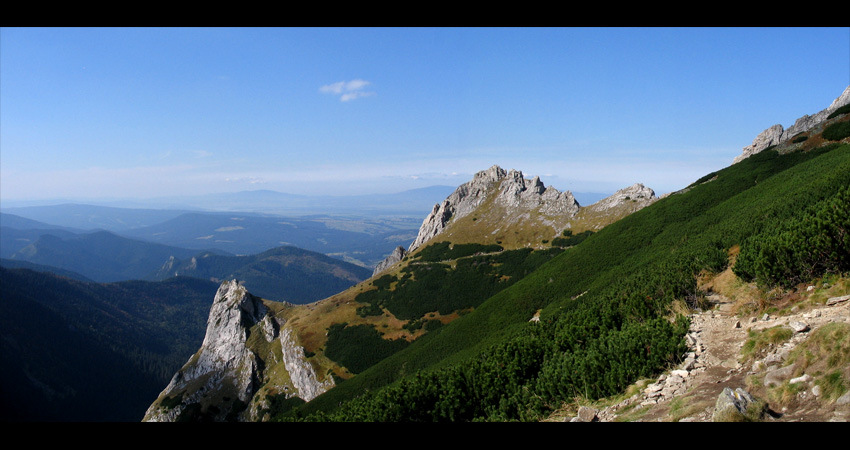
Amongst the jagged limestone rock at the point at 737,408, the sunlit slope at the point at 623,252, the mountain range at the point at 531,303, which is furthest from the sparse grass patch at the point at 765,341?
the sunlit slope at the point at 623,252

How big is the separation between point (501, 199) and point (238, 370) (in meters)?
108

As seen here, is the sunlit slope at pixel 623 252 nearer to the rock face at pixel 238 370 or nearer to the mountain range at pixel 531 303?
the mountain range at pixel 531 303

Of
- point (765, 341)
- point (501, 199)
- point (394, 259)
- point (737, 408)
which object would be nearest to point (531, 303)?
point (765, 341)

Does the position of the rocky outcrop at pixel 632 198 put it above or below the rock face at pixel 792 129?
below

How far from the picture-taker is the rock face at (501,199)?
13825 centimetres

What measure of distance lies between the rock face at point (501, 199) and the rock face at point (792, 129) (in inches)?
1939

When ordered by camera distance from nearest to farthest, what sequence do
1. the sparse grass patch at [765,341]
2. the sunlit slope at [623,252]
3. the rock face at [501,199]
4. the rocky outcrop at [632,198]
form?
the sparse grass patch at [765,341]
the sunlit slope at [623,252]
the rocky outcrop at [632,198]
the rock face at [501,199]

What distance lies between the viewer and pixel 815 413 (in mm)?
6836

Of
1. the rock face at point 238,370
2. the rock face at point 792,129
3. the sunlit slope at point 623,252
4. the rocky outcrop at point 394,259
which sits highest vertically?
A: the rock face at point 792,129

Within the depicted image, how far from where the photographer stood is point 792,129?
8862 centimetres
